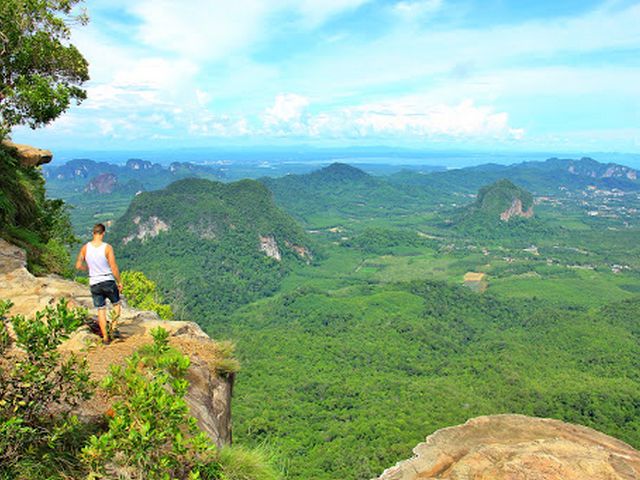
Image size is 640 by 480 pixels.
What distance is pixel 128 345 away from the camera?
600 cm

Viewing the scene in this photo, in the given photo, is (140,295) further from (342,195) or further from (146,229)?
(342,195)

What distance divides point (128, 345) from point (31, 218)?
31.2 feet

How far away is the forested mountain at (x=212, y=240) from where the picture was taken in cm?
5934

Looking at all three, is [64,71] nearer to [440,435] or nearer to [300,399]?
[440,435]

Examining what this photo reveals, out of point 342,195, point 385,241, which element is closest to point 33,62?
point 385,241

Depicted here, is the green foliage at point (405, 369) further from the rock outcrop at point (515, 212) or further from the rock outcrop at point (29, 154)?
the rock outcrop at point (515, 212)

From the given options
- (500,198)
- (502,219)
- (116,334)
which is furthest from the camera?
(500,198)

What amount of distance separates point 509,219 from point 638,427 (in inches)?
3752

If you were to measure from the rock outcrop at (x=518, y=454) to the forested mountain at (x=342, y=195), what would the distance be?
11296cm

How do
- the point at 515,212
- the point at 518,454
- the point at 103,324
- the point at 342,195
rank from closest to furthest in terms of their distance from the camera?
the point at 518,454
the point at 103,324
the point at 515,212
the point at 342,195

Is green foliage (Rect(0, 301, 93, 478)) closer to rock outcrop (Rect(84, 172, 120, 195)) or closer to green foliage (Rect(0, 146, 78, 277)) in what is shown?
green foliage (Rect(0, 146, 78, 277))

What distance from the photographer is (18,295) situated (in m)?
7.18

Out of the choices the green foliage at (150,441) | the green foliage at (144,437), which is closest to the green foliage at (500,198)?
the green foliage at (150,441)

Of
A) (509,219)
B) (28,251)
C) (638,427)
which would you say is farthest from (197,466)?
(509,219)
